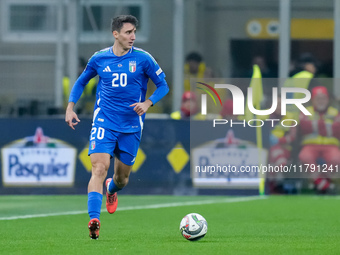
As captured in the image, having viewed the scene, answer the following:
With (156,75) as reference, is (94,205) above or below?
below

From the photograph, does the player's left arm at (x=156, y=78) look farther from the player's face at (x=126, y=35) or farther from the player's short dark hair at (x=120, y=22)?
the player's short dark hair at (x=120, y=22)

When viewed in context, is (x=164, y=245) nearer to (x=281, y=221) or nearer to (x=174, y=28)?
(x=281, y=221)

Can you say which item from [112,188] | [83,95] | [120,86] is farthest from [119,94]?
[83,95]

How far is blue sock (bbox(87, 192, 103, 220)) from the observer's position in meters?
8.08

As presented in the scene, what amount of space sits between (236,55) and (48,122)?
11.5 ft

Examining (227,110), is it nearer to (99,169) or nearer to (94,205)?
(99,169)

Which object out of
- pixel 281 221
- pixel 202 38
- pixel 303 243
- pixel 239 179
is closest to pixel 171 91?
pixel 202 38

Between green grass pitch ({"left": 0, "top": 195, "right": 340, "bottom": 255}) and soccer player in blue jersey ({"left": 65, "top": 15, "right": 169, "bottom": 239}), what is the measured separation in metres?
0.86

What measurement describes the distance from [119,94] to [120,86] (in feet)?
0.25

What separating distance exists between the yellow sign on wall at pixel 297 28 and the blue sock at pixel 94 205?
27.3 ft

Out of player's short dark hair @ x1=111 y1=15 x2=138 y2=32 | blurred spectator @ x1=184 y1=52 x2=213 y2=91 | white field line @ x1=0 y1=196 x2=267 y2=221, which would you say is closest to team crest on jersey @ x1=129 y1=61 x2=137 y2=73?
player's short dark hair @ x1=111 y1=15 x2=138 y2=32

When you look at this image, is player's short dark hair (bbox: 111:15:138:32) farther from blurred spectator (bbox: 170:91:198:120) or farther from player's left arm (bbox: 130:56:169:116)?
blurred spectator (bbox: 170:91:198:120)

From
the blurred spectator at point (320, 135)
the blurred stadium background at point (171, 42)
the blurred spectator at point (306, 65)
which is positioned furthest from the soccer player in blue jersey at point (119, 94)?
the blurred spectator at point (306, 65)

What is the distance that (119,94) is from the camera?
8750 millimetres
